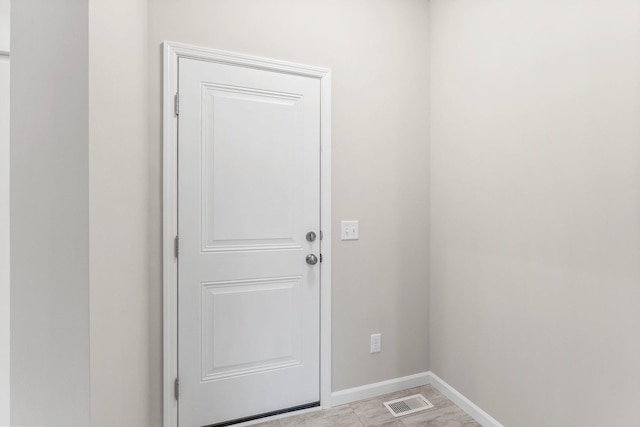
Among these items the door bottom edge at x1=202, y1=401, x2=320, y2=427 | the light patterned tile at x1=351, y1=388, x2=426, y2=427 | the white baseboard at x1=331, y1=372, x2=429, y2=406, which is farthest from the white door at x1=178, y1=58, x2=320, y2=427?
the light patterned tile at x1=351, y1=388, x2=426, y2=427

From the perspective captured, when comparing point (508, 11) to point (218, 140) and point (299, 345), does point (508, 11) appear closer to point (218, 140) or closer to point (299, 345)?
point (218, 140)

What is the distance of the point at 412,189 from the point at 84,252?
1.89 m

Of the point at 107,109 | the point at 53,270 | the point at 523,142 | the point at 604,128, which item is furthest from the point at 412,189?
the point at 53,270

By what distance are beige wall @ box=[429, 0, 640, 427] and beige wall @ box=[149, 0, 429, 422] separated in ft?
0.53

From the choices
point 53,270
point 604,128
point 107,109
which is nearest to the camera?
point 53,270

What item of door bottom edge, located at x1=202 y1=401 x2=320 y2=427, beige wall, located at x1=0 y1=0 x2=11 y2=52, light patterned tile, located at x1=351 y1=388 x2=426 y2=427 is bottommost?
light patterned tile, located at x1=351 y1=388 x2=426 y2=427

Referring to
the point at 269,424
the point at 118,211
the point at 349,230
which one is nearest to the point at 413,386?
the point at 269,424

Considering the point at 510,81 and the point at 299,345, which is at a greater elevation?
the point at 510,81

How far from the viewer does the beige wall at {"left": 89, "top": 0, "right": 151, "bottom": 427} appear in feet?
2.51

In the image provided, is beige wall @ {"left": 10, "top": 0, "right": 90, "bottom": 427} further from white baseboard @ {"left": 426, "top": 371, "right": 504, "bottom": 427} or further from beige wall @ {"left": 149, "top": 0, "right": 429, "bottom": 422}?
white baseboard @ {"left": 426, "top": 371, "right": 504, "bottom": 427}

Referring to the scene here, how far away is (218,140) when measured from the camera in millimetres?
1698

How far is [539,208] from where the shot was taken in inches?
58.1

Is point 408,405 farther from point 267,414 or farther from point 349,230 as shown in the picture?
point 349,230

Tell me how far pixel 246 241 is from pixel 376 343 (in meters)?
1.10
